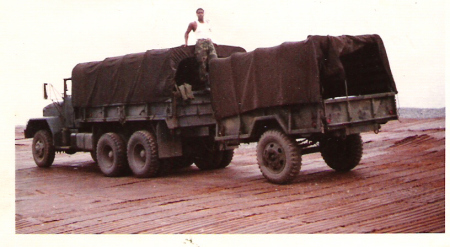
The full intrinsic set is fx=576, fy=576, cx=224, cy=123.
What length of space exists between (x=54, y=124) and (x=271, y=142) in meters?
6.83

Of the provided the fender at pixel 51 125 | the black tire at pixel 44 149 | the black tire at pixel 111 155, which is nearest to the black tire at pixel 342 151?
the black tire at pixel 111 155

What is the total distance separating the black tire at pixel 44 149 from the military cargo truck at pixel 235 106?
28cm

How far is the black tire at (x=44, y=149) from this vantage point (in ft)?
47.8

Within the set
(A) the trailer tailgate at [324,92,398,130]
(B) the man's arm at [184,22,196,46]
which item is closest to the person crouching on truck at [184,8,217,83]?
(B) the man's arm at [184,22,196,46]

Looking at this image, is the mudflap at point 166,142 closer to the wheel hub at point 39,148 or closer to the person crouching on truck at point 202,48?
the person crouching on truck at point 202,48

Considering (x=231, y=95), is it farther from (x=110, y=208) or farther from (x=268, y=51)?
(x=110, y=208)

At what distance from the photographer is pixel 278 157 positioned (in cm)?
974

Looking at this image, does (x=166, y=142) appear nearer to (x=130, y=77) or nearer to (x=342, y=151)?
(x=130, y=77)

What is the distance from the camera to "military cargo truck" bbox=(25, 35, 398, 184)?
936 centimetres

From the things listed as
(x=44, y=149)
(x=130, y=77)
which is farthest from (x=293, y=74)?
(x=44, y=149)

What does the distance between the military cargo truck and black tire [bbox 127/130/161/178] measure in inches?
0.9

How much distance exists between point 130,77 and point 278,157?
4.05 meters
